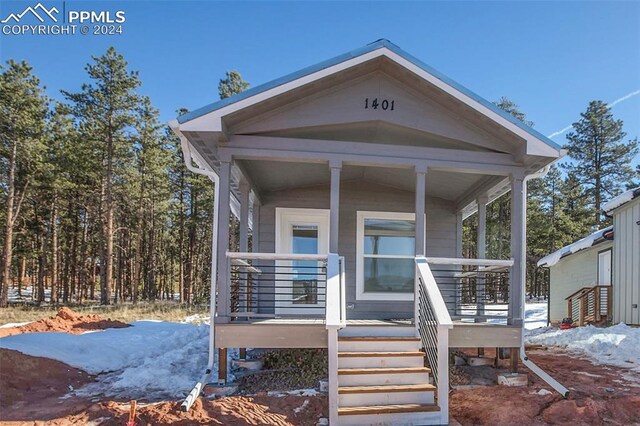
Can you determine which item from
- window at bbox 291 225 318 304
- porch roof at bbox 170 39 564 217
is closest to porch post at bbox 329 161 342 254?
porch roof at bbox 170 39 564 217

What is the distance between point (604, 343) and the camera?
7902mm

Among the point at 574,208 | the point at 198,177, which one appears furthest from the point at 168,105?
the point at 574,208

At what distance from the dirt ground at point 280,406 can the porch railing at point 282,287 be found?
3.47 feet

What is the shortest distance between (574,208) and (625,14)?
22063mm

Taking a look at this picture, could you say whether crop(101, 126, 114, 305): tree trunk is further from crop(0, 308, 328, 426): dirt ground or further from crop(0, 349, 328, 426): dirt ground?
crop(0, 349, 328, 426): dirt ground

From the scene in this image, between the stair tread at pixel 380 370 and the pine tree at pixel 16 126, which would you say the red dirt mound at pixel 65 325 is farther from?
the pine tree at pixel 16 126

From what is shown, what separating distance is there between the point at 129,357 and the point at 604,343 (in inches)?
368

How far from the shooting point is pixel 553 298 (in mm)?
16156

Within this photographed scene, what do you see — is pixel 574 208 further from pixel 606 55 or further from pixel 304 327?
pixel 304 327

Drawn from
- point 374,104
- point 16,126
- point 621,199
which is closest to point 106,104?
point 16,126

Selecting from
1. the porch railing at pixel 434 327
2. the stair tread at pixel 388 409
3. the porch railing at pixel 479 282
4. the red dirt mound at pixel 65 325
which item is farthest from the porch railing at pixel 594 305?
the red dirt mound at pixel 65 325

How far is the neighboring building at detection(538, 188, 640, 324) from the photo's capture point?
1023 centimetres

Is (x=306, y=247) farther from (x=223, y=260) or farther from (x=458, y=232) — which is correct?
(x=458, y=232)

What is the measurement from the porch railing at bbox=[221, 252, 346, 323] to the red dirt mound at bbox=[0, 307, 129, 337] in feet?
16.6
